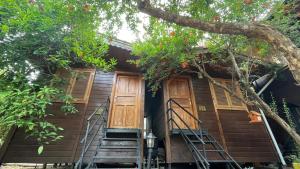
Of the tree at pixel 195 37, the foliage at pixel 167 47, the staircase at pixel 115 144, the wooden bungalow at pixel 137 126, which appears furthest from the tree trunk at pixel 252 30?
the staircase at pixel 115 144

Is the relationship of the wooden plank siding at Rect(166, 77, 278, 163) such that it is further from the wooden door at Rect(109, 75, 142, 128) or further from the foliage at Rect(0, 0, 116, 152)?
the foliage at Rect(0, 0, 116, 152)

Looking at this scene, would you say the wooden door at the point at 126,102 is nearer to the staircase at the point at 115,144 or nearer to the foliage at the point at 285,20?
the staircase at the point at 115,144

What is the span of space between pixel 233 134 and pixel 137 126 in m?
2.98

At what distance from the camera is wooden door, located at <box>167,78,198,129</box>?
5348mm

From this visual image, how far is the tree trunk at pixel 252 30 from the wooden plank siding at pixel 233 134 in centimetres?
324

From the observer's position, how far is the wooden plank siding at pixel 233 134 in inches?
193

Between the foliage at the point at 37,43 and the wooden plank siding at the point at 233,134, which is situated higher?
the foliage at the point at 37,43

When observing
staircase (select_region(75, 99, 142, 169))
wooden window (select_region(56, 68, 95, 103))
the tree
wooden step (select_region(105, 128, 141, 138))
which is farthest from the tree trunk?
wooden window (select_region(56, 68, 95, 103))

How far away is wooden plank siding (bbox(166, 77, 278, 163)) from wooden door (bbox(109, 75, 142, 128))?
49.3 inches

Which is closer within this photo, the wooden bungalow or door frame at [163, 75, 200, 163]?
the wooden bungalow

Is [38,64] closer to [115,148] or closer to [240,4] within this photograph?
[115,148]

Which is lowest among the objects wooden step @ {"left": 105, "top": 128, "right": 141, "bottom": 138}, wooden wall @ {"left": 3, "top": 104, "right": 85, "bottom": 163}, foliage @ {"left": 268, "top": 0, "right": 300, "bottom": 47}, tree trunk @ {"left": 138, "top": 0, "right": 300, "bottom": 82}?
wooden wall @ {"left": 3, "top": 104, "right": 85, "bottom": 163}

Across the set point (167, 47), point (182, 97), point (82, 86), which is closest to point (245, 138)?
point (182, 97)

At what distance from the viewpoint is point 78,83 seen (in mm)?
5324
